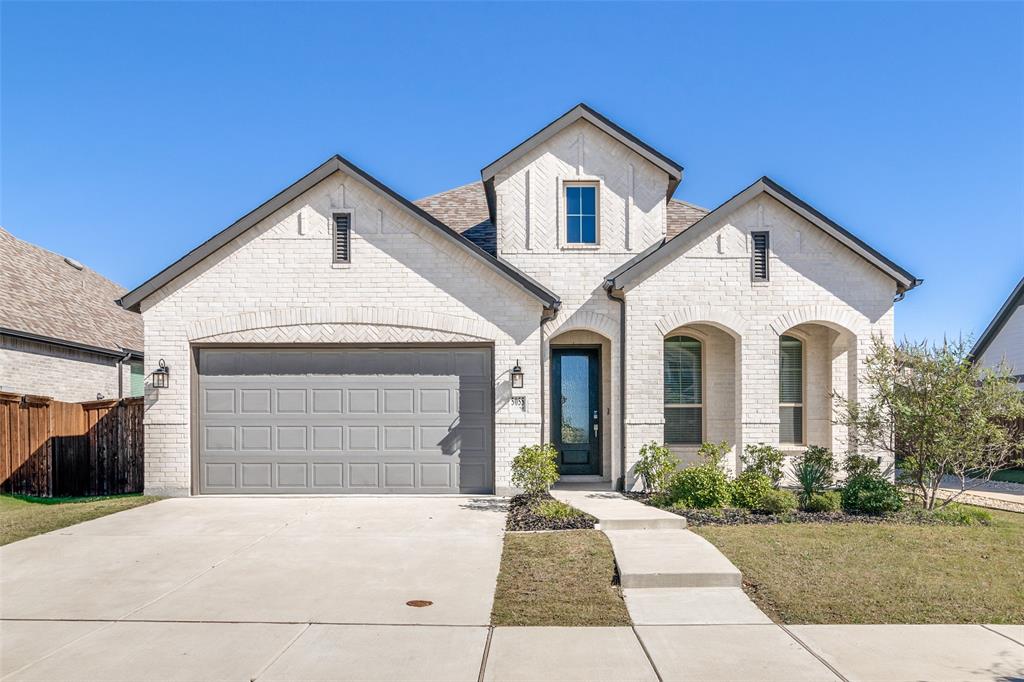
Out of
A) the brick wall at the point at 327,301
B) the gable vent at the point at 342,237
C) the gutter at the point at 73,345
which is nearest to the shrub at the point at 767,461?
the brick wall at the point at 327,301

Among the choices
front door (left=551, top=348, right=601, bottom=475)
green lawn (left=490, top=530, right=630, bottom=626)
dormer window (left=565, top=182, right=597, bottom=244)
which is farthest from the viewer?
front door (left=551, top=348, right=601, bottom=475)

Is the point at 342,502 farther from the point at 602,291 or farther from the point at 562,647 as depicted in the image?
the point at 562,647

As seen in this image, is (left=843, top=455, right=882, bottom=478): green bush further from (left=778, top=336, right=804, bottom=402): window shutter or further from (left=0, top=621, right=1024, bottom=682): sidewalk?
(left=0, top=621, right=1024, bottom=682): sidewalk

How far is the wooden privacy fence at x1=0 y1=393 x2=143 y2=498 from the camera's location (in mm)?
14336

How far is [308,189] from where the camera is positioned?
13.4 metres

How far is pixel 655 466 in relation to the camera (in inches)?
517

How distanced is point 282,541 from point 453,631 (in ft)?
14.0

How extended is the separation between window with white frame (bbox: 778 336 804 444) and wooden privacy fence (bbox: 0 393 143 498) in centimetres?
1350

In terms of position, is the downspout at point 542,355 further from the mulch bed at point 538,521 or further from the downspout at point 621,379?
the mulch bed at point 538,521

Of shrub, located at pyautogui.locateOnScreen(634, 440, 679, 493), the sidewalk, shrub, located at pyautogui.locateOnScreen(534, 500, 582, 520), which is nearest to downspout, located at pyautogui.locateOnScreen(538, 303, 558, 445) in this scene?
shrub, located at pyautogui.locateOnScreen(634, 440, 679, 493)

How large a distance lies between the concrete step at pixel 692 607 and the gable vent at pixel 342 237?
8675 mm

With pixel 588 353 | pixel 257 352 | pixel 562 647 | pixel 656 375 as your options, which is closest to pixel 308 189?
pixel 257 352

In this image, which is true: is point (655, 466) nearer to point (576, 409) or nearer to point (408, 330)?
point (576, 409)

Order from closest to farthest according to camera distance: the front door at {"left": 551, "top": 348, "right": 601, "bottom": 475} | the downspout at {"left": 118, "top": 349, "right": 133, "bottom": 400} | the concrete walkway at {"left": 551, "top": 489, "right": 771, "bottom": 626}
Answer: the concrete walkway at {"left": 551, "top": 489, "right": 771, "bottom": 626}, the front door at {"left": 551, "top": 348, "right": 601, "bottom": 475}, the downspout at {"left": 118, "top": 349, "right": 133, "bottom": 400}
